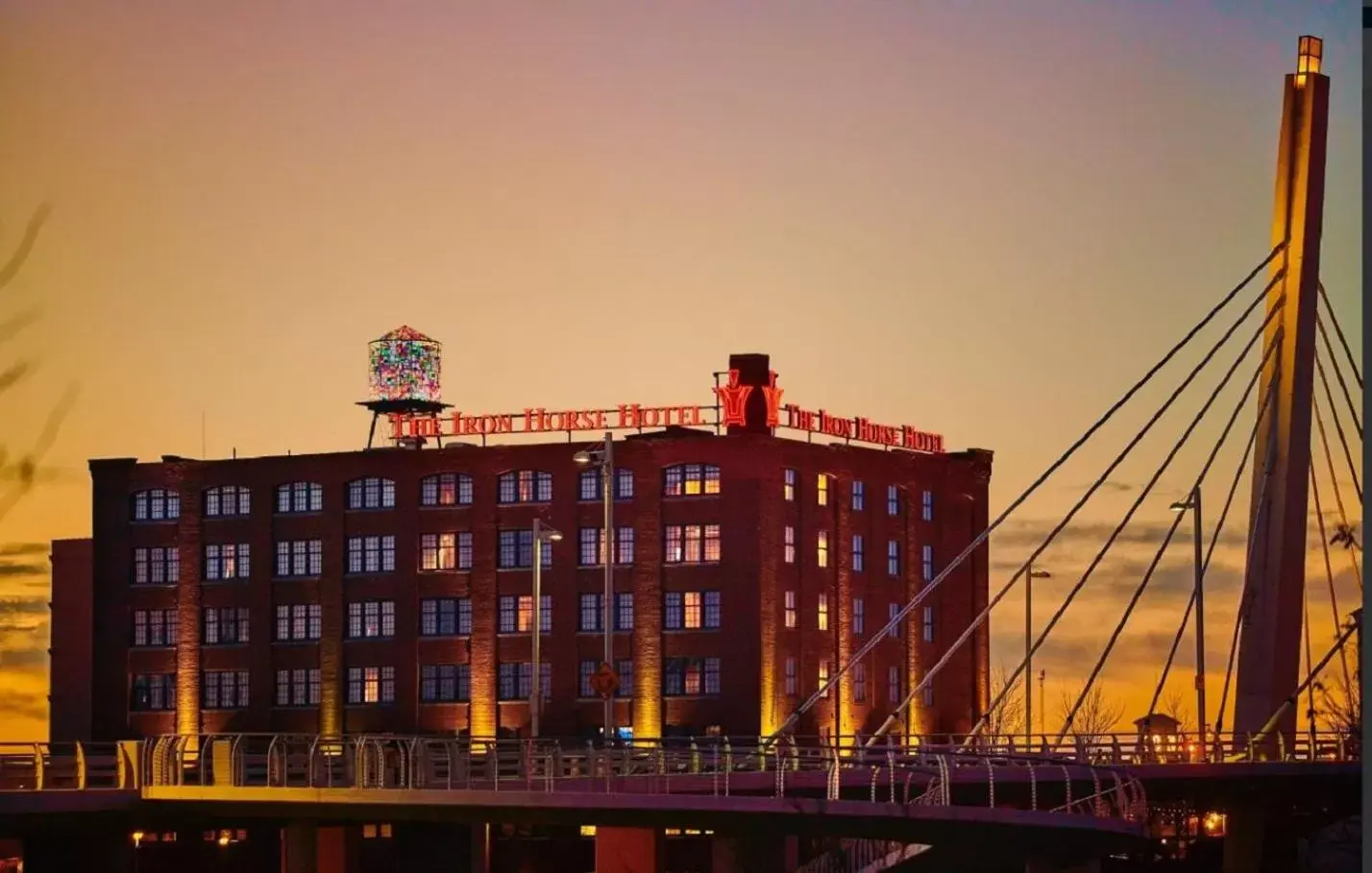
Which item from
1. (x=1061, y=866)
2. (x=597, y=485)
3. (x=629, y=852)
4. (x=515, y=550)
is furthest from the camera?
(x=515, y=550)

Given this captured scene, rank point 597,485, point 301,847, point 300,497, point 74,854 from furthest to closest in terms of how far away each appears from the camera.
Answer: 1. point 300,497
2. point 597,485
3. point 74,854
4. point 301,847

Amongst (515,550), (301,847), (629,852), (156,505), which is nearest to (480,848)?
(515,550)

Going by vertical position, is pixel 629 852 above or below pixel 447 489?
below

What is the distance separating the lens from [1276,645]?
94375mm

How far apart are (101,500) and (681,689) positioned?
106 ft

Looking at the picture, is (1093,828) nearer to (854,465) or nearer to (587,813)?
(587,813)

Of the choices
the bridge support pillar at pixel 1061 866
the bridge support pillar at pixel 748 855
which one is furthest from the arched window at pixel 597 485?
the bridge support pillar at pixel 1061 866

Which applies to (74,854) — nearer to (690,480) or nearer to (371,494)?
(690,480)

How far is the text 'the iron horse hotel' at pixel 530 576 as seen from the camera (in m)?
127

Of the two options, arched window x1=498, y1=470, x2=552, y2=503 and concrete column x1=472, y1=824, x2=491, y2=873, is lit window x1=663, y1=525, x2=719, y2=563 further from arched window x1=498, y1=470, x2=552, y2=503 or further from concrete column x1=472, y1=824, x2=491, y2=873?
concrete column x1=472, y1=824, x2=491, y2=873

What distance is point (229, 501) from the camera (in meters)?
138

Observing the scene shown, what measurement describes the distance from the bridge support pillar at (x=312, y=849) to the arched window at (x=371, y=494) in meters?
47.8

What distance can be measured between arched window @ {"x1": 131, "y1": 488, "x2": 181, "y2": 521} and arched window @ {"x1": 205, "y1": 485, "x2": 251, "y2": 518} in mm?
1998

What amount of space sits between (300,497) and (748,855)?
4692 cm
